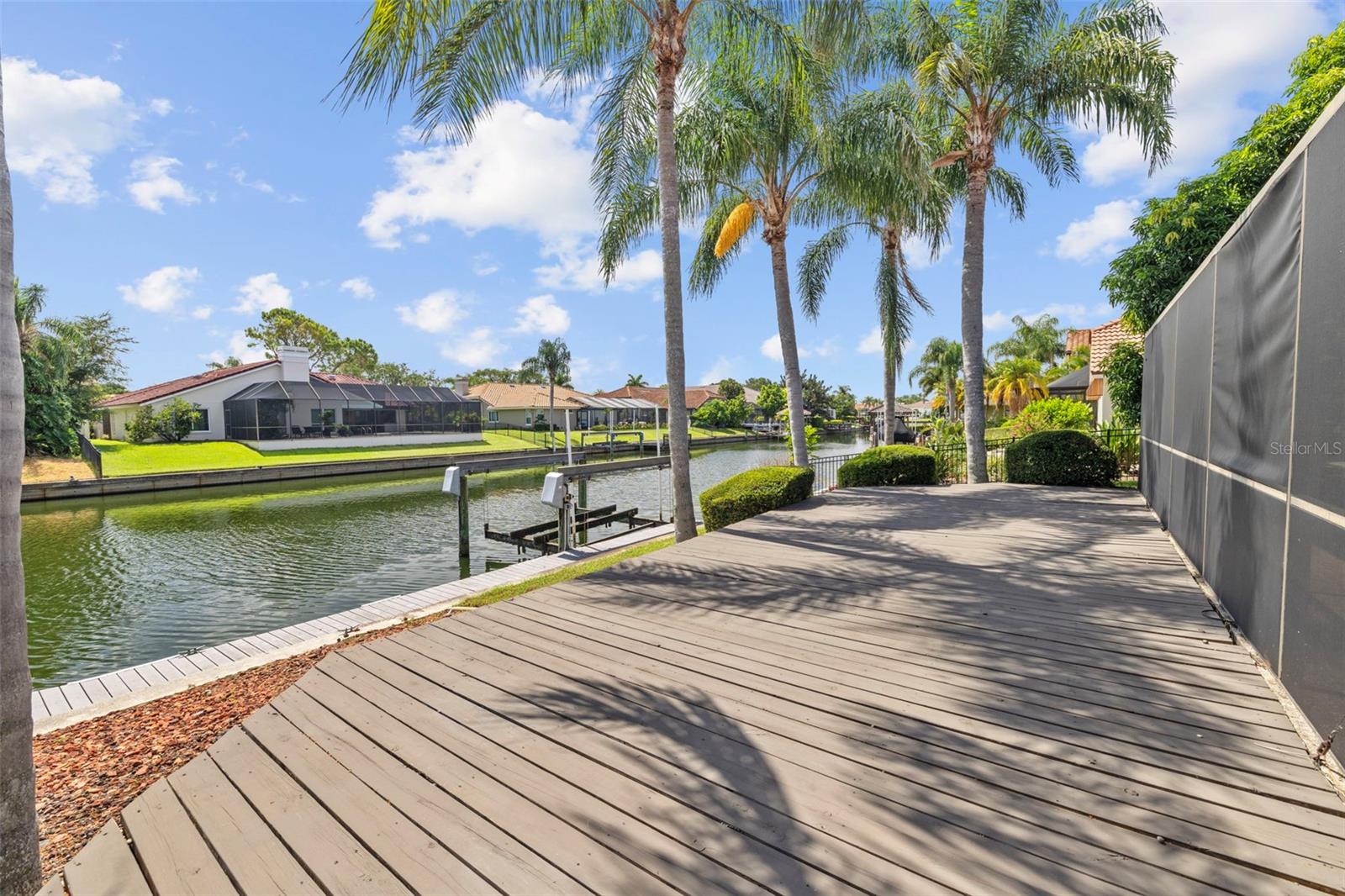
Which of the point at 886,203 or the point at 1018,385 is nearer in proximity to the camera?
the point at 886,203

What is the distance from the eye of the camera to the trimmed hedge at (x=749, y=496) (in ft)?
28.2

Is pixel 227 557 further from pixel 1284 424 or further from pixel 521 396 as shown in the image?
pixel 521 396

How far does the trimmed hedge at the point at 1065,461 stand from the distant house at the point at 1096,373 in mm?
2771

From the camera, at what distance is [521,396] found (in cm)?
4969

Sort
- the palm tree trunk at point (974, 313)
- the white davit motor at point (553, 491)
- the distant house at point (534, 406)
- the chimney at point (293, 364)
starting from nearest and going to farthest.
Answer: the white davit motor at point (553, 491) → the palm tree trunk at point (974, 313) → the chimney at point (293, 364) → the distant house at point (534, 406)

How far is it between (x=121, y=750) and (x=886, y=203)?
11.1 metres

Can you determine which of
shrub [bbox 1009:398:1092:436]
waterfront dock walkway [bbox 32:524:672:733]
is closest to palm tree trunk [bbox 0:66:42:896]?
waterfront dock walkway [bbox 32:524:672:733]

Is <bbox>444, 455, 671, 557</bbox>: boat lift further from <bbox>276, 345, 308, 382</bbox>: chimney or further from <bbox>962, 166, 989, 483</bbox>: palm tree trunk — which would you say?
<bbox>276, 345, 308, 382</bbox>: chimney

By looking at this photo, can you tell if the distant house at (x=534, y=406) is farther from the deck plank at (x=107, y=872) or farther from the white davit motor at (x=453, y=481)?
the deck plank at (x=107, y=872)

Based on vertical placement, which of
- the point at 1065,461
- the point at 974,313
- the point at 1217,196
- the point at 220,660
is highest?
the point at 1217,196

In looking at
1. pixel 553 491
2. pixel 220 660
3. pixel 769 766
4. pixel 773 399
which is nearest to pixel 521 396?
pixel 773 399

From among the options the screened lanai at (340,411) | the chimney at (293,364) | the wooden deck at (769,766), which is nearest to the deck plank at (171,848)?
the wooden deck at (769,766)

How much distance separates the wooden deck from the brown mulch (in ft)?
2.26

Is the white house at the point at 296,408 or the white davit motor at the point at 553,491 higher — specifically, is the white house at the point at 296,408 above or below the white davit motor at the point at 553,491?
above
